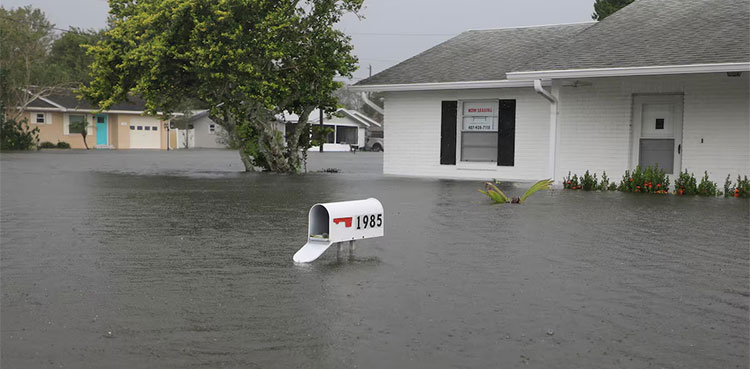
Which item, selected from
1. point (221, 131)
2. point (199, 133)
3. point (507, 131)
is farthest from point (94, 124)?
point (507, 131)

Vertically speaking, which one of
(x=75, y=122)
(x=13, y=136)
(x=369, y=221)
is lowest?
(x=369, y=221)

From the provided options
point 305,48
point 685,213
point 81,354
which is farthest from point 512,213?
point 305,48

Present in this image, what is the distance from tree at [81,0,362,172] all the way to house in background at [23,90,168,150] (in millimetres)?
31001

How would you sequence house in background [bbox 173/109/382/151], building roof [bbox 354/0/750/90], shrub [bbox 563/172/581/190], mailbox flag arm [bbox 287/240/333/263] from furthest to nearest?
house in background [bbox 173/109/382/151]
shrub [bbox 563/172/581/190]
building roof [bbox 354/0/750/90]
mailbox flag arm [bbox 287/240/333/263]

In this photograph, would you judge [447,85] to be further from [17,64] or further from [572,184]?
[17,64]

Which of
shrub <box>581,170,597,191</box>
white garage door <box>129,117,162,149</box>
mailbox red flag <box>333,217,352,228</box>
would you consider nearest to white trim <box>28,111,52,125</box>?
white garage door <box>129,117,162,149</box>

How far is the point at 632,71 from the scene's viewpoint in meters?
15.8

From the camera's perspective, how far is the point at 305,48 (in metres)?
21.8

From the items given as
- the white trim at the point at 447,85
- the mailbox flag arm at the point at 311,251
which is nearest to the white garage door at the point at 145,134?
the white trim at the point at 447,85

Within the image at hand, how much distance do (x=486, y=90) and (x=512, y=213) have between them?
28.8 ft

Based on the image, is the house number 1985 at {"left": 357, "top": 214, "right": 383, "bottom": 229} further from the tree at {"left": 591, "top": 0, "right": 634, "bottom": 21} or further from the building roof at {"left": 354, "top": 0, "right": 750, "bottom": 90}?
the tree at {"left": 591, "top": 0, "right": 634, "bottom": 21}

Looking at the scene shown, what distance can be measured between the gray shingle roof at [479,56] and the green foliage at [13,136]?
32928 millimetres

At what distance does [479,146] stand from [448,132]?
94cm

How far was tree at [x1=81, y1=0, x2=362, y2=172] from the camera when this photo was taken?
794 inches
